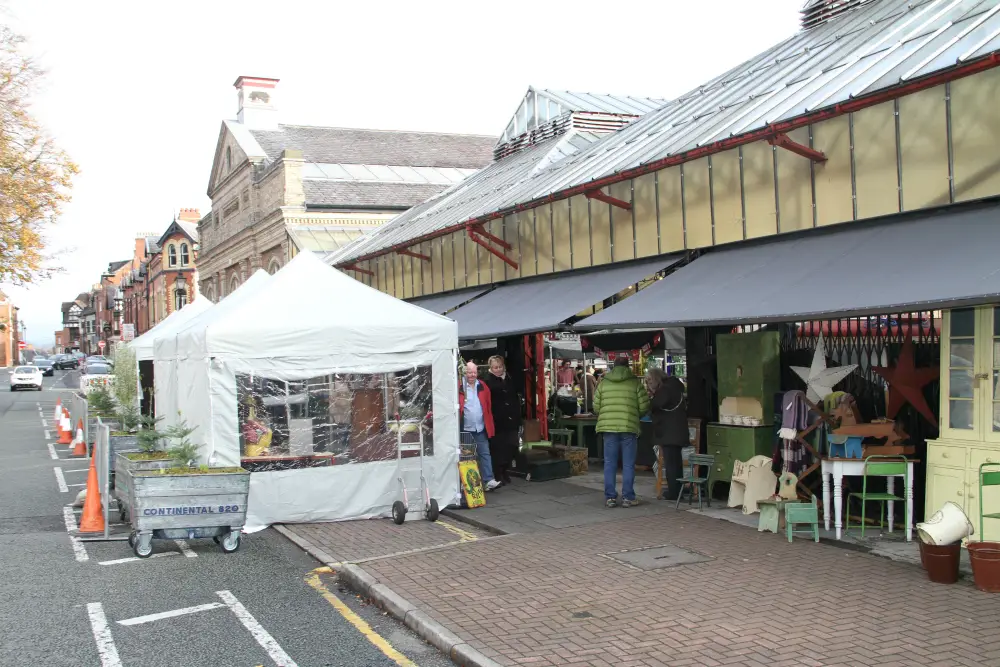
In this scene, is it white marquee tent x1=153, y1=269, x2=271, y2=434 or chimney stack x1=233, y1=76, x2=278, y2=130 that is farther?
chimney stack x1=233, y1=76, x2=278, y2=130

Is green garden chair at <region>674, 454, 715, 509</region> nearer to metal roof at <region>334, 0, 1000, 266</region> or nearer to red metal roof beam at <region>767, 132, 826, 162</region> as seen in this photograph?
red metal roof beam at <region>767, 132, 826, 162</region>

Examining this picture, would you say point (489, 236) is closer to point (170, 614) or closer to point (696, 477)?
point (696, 477)

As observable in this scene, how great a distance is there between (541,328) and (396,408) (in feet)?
7.37

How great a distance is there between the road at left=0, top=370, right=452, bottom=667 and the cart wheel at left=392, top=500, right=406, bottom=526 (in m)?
1.34

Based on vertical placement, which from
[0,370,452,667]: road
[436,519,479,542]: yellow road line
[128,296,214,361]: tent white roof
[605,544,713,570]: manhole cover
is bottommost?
[436,519,479,542]: yellow road line

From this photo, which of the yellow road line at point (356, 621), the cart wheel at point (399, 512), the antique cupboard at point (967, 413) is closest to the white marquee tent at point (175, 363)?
the cart wheel at point (399, 512)

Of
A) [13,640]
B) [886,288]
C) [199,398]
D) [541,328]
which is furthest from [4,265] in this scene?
[886,288]

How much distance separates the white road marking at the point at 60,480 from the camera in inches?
564

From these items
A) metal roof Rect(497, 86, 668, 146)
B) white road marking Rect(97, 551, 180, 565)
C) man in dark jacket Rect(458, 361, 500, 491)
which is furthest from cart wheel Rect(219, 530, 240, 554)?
metal roof Rect(497, 86, 668, 146)

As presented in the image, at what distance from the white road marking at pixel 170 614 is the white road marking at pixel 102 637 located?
0.17 meters

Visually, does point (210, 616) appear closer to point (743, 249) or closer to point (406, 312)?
point (406, 312)

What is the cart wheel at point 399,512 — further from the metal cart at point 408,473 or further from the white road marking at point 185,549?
the white road marking at point 185,549

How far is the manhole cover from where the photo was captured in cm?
818

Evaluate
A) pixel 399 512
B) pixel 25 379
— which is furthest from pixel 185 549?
pixel 25 379
